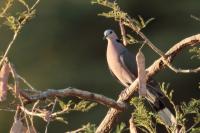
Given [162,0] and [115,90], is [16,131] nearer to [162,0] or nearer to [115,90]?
[115,90]

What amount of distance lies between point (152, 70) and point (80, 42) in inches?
280

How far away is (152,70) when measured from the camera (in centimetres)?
327

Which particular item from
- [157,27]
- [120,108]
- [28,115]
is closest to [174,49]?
[120,108]

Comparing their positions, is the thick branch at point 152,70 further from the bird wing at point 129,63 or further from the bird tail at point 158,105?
the bird wing at point 129,63

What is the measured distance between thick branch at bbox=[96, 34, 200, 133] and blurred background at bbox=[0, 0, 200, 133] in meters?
6.07

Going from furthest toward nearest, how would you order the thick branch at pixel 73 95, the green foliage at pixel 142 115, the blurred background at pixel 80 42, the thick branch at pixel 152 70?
1. the blurred background at pixel 80 42
2. the green foliage at pixel 142 115
3. the thick branch at pixel 152 70
4. the thick branch at pixel 73 95

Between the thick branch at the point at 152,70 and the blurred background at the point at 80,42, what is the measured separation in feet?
19.9

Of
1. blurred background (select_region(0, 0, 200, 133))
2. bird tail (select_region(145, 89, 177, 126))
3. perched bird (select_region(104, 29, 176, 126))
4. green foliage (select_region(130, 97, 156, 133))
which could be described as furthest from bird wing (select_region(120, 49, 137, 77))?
blurred background (select_region(0, 0, 200, 133))

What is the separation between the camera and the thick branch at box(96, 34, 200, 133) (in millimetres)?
3084

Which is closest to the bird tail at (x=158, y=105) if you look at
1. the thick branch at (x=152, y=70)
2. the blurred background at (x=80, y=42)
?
the thick branch at (x=152, y=70)

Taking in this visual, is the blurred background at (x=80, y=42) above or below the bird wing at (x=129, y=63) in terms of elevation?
above

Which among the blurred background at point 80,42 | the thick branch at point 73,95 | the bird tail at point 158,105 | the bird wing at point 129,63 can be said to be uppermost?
the blurred background at point 80,42

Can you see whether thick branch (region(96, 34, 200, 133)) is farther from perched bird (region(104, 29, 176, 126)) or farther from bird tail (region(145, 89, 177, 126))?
perched bird (region(104, 29, 176, 126))

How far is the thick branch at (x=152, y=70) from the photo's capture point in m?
3.08
